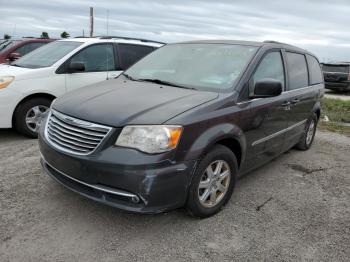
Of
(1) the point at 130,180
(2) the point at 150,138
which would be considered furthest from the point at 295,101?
(1) the point at 130,180

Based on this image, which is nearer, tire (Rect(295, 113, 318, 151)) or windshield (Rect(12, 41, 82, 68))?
tire (Rect(295, 113, 318, 151))

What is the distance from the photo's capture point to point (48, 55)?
6.43 metres

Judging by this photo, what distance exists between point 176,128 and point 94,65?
4051 mm

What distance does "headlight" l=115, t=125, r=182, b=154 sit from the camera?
293cm

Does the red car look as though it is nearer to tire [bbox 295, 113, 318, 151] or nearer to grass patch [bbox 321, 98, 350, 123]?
tire [bbox 295, 113, 318, 151]

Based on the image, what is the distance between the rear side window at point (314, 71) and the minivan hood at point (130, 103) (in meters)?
2.78

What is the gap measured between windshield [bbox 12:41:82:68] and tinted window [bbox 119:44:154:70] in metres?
0.86

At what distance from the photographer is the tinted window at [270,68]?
404 centimetres

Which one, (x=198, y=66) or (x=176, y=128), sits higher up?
(x=198, y=66)

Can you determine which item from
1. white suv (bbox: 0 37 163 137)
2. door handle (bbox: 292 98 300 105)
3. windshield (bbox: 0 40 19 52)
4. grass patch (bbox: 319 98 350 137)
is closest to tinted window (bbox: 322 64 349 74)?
grass patch (bbox: 319 98 350 137)

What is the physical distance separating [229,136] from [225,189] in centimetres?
57

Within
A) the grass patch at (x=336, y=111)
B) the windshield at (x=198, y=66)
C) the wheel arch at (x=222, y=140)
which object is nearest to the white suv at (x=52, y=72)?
the windshield at (x=198, y=66)

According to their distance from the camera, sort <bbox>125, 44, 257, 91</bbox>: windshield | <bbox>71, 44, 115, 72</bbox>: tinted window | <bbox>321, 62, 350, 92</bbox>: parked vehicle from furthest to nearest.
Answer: <bbox>321, 62, 350, 92</bbox>: parked vehicle → <bbox>71, 44, 115, 72</bbox>: tinted window → <bbox>125, 44, 257, 91</bbox>: windshield

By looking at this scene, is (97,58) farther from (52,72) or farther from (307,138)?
(307,138)
